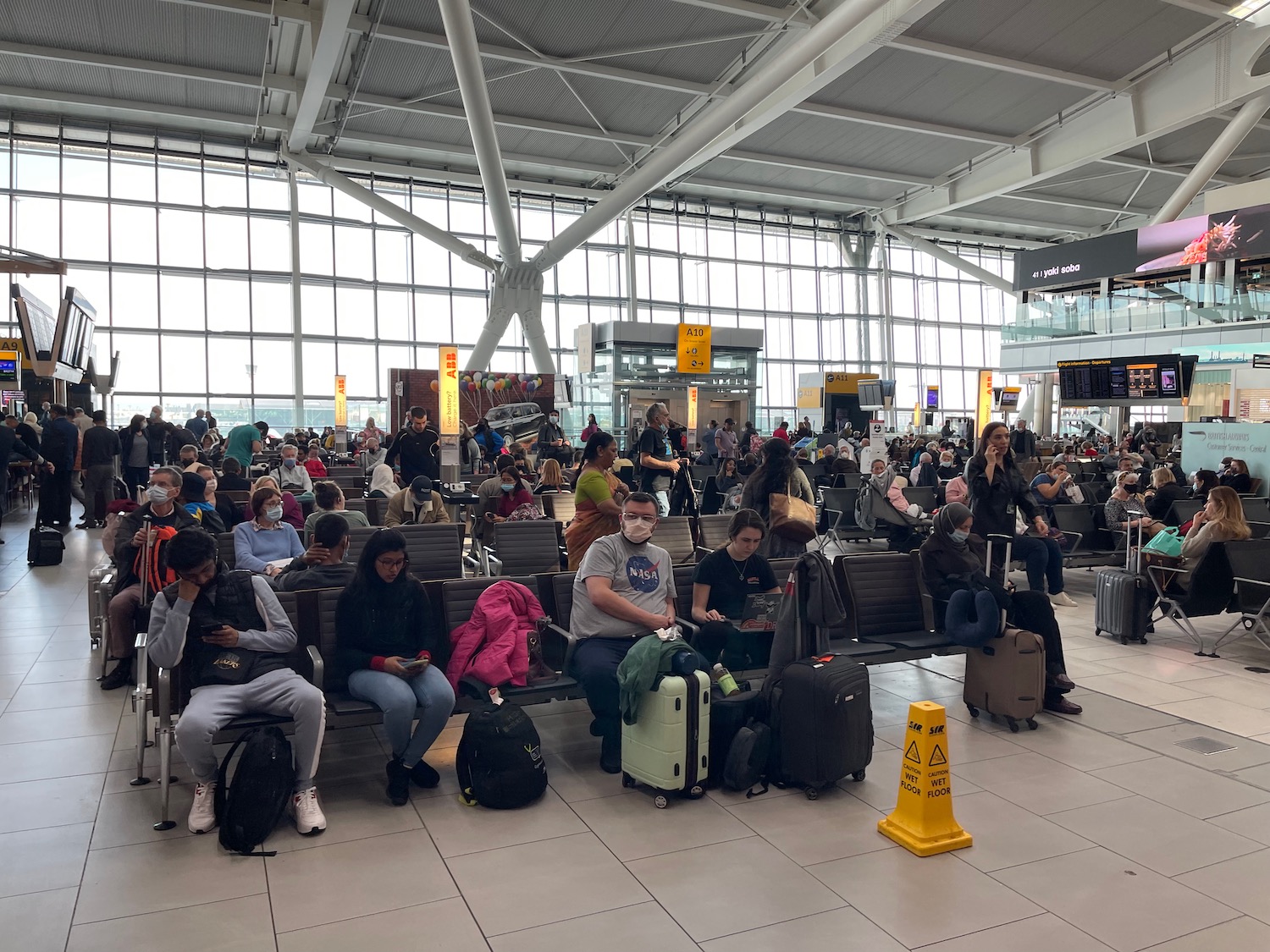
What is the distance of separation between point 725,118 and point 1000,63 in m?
6.40

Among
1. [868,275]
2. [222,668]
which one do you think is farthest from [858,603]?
[868,275]

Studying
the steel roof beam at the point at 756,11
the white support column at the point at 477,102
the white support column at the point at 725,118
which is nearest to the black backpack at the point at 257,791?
the white support column at the point at 477,102

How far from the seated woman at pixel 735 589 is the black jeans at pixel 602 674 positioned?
0.57 m

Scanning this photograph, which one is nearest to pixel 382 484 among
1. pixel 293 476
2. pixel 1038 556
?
pixel 293 476

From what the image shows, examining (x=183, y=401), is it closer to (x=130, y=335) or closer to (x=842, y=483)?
(x=130, y=335)

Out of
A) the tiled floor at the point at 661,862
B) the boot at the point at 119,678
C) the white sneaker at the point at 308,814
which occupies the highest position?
the boot at the point at 119,678

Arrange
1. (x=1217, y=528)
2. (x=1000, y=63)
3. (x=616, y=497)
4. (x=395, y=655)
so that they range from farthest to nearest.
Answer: (x=1000, y=63) → (x=1217, y=528) → (x=616, y=497) → (x=395, y=655)

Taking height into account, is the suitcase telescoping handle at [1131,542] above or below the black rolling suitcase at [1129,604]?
above

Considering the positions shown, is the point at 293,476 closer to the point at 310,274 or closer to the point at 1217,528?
the point at 1217,528

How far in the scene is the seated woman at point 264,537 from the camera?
5.63 m

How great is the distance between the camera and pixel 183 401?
24062mm

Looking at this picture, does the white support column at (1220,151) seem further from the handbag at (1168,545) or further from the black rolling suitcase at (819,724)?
the black rolling suitcase at (819,724)

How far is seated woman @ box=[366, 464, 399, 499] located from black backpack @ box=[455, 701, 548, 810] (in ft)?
18.1

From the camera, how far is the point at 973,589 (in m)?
5.23
